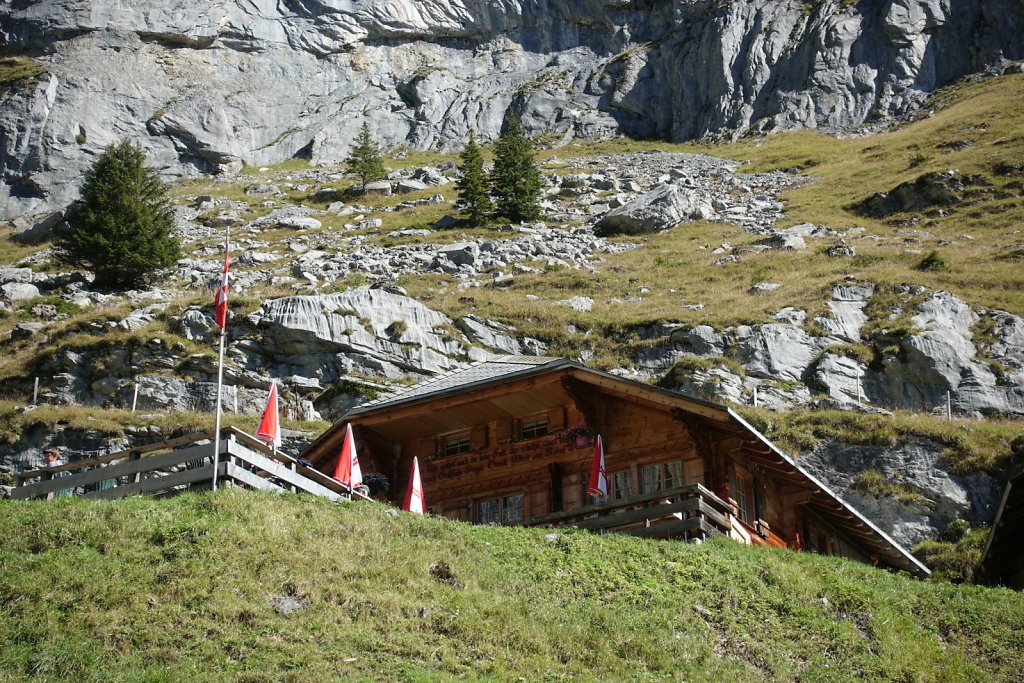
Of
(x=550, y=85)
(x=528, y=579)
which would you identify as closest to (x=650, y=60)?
(x=550, y=85)

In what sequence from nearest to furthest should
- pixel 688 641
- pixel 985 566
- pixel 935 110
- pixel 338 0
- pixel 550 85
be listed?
pixel 688 641 < pixel 985 566 < pixel 935 110 < pixel 550 85 < pixel 338 0

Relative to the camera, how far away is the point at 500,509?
25000 mm

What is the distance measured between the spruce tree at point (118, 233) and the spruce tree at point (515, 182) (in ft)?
80.9

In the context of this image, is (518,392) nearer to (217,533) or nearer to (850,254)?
(217,533)

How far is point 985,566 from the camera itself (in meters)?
24.2

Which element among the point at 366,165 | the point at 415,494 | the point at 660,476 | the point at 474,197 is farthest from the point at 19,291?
the point at 660,476

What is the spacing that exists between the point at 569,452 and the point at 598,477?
250 centimetres

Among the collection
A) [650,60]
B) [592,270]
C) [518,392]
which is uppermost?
[650,60]

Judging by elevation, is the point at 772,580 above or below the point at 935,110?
below

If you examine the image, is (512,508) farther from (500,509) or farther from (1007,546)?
(1007,546)

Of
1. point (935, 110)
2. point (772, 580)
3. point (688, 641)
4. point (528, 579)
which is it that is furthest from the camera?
point (935, 110)

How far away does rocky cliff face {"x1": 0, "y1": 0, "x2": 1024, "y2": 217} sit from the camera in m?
107

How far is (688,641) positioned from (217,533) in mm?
6741

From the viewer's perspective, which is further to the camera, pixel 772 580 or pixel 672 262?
pixel 672 262
